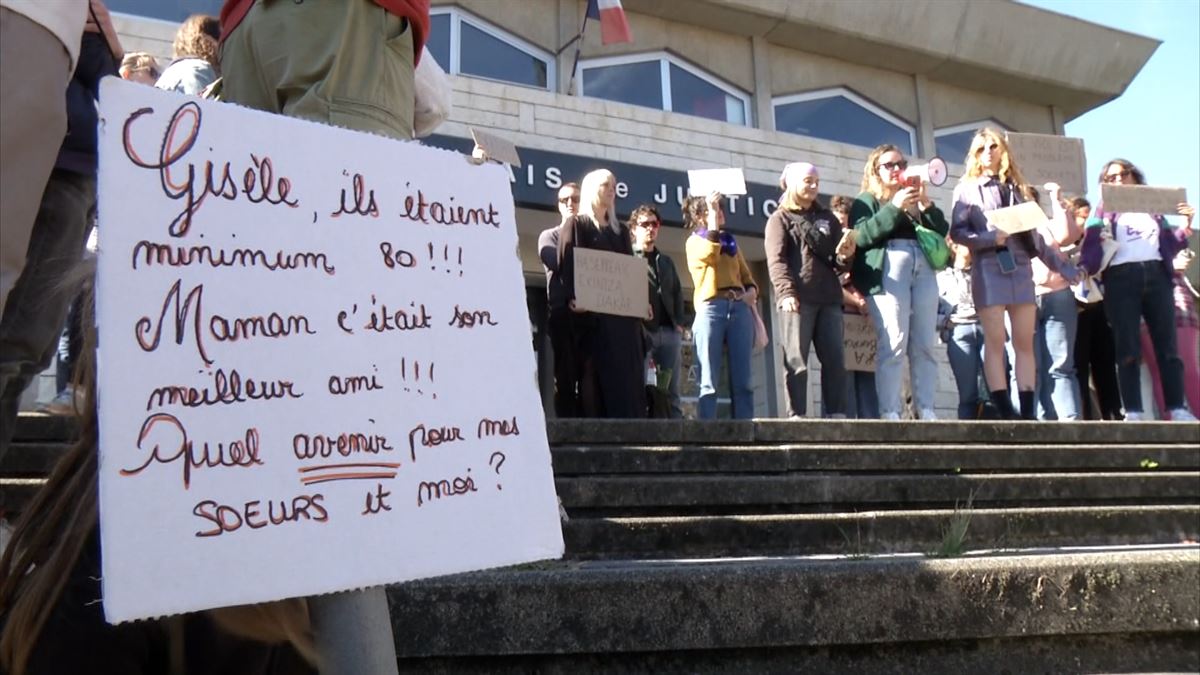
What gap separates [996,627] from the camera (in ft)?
7.98

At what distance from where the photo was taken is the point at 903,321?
18.4 feet

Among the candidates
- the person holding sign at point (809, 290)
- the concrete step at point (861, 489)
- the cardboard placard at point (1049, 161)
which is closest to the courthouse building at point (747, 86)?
the person holding sign at point (809, 290)

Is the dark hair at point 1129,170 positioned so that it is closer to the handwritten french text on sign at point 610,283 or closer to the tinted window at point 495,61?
the handwritten french text on sign at point 610,283

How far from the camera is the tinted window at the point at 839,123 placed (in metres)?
12.2

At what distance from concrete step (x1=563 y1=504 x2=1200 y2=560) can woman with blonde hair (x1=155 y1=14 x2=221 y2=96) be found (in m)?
2.10

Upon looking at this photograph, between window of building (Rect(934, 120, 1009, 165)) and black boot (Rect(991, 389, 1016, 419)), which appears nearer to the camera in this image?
black boot (Rect(991, 389, 1016, 419))

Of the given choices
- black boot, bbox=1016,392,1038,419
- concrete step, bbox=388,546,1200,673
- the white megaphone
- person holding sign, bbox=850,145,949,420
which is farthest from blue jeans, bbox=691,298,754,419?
concrete step, bbox=388,546,1200,673

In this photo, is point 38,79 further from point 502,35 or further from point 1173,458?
point 502,35

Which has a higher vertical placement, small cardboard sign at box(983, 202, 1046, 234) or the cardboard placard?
the cardboard placard

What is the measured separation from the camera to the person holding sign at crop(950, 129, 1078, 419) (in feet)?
18.7

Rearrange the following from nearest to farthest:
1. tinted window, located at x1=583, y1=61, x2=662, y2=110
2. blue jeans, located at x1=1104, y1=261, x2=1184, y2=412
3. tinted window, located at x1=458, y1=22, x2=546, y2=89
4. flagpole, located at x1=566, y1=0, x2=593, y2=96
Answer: blue jeans, located at x1=1104, y1=261, x2=1184, y2=412
tinted window, located at x1=458, y1=22, x2=546, y2=89
flagpole, located at x1=566, y1=0, x2=593, y2=96
tinted window, located at x1=583, y1=61, x2=662, y2=110

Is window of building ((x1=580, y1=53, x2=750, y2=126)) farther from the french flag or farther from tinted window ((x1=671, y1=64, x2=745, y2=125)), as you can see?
the french flag

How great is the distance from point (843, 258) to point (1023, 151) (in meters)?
1.62

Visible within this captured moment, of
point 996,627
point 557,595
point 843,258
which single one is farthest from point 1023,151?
point 557,595
